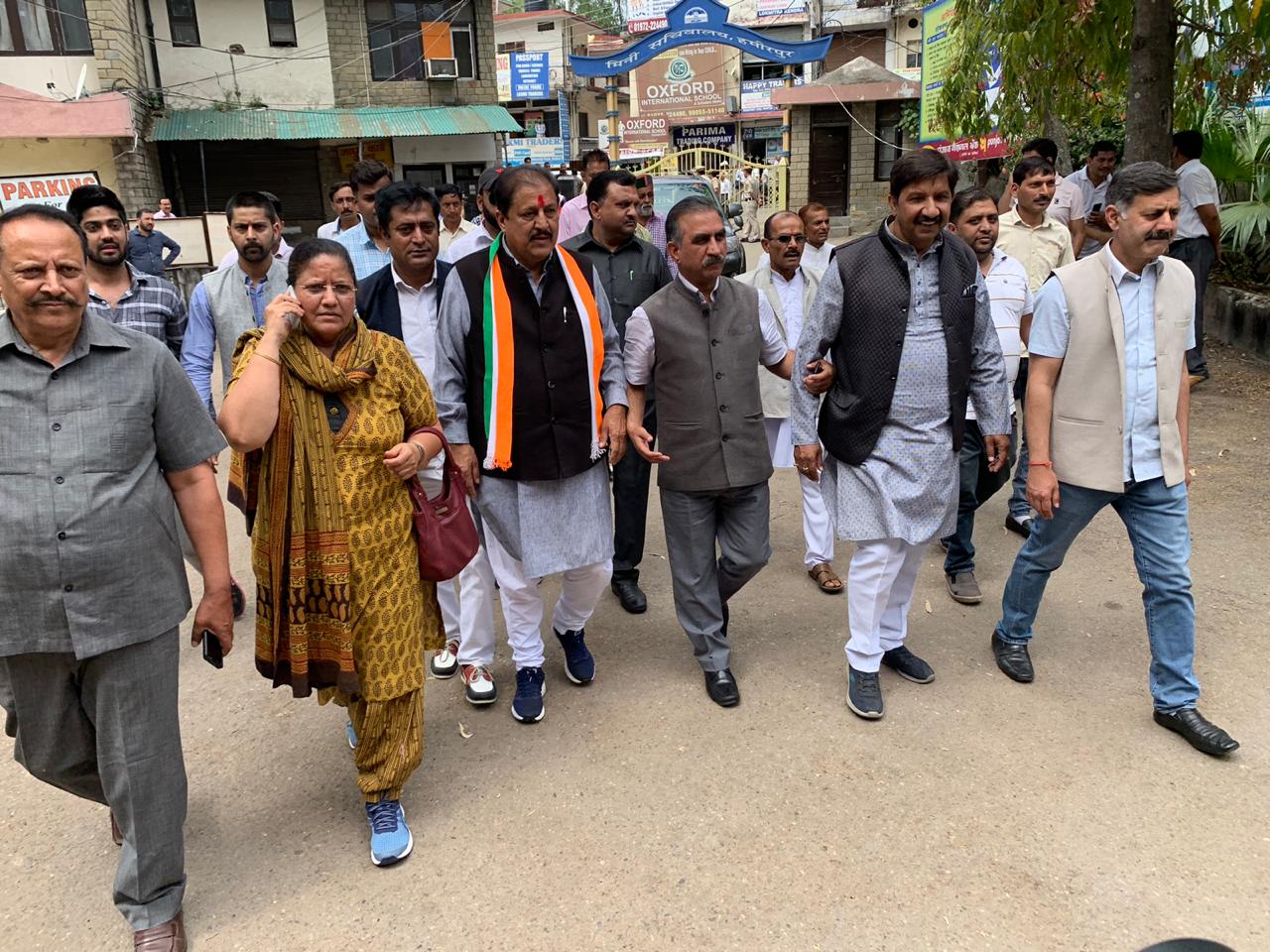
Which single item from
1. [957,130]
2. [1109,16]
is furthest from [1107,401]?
[957,130]

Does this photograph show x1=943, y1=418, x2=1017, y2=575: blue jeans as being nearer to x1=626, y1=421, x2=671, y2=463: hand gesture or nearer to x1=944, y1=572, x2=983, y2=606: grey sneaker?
x1=944, y1=572, x2=983, y2=606: grey sneaker

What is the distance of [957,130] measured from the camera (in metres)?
8.92

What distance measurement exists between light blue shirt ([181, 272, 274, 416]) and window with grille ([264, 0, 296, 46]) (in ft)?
65.2

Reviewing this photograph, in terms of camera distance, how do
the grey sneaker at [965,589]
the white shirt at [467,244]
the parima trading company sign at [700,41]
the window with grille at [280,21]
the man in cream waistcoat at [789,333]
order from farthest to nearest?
the window with grille at [280,21]
the parima trading company sign at [700,41]
the white shirt at [467,244]
the man in cream waistcoat at [789,333]
the grey sneaker at [965,589]

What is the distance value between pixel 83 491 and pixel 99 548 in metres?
0.14

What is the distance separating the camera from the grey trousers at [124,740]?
7.39ft

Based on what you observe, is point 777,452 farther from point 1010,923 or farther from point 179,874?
point 179,874

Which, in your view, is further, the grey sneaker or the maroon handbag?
the grey sneaker

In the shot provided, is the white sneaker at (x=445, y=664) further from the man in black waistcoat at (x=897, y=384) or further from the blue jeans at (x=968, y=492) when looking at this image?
the blue jeans at (x=968, y=492)

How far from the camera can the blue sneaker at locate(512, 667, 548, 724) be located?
135 inches

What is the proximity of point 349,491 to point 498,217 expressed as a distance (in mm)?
1219

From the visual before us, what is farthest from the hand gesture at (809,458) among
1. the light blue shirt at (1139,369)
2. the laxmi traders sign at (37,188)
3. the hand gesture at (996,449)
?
the laxmi traders sign at (37,188)

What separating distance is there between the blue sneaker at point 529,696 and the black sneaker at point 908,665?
1.31 metres

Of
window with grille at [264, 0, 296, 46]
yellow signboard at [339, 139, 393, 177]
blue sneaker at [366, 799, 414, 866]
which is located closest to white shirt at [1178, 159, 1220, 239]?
blue sneaker at [366, 799, 414, 866]
